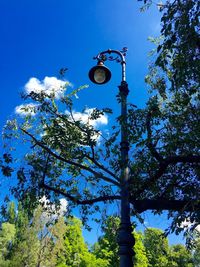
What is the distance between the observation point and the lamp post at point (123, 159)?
5.94 metres

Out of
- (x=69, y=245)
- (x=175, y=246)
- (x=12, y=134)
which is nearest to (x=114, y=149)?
(x=12, y=134)

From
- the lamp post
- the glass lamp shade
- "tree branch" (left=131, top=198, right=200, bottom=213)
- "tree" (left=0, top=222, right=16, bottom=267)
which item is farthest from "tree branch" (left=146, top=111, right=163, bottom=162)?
"tree" (left=0, top=222, right=16, bottom=267)

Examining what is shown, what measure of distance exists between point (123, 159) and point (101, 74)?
2.33 m

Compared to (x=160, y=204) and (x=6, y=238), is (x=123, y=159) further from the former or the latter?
(x=6, y=238)

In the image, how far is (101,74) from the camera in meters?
8.27

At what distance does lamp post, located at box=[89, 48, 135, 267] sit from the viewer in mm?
5939

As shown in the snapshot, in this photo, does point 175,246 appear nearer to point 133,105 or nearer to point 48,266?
point 48,266

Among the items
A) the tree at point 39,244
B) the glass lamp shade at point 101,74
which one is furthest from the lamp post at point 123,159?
the tree at point 39,244

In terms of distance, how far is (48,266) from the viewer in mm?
34875

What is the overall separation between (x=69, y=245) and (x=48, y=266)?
5.06 metres

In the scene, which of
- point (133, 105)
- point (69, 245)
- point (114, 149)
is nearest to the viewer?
point (133, 105)

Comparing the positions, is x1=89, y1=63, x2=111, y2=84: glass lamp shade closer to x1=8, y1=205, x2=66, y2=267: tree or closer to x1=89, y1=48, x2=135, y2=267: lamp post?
x1=89, y1=48, x2=135, y2=267: lamp post

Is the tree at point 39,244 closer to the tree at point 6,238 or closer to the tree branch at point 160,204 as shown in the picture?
the tree at point 6,238

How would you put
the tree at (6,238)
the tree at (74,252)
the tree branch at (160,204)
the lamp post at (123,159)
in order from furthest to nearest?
1. the tree at (6,238)
2. the tree at (74,252)
3. the tree branch at (160,204)
4. the lamp post at (123,159)
